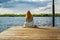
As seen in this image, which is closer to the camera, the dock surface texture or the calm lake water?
the dock surface texture

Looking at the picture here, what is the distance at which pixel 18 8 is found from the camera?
11.3 feet

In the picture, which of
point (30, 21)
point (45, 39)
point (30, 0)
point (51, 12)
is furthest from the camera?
point (30, 0)

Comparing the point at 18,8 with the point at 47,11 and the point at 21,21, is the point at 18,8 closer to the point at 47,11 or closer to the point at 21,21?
the point at 21,21

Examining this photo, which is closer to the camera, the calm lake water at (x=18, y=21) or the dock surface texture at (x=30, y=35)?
the dock surface texture at (x=30, y=35)

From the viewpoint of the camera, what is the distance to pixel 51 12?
3.09m

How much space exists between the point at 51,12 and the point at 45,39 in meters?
1.74

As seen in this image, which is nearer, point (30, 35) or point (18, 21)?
point (30, 35)

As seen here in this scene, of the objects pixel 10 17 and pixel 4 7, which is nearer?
pixel 10 17

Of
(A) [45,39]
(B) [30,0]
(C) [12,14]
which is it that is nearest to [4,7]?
(C) [12,14]

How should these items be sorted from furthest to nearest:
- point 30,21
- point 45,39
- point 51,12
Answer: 1. point 51,12
2. point 30,21
3. point 45,39

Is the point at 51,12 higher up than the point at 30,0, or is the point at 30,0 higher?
the point at 30,0

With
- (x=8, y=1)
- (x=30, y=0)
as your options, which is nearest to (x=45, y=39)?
(x=30, y=0)

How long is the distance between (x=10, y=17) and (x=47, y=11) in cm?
81

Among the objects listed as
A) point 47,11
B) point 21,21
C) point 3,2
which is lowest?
point 21,21
